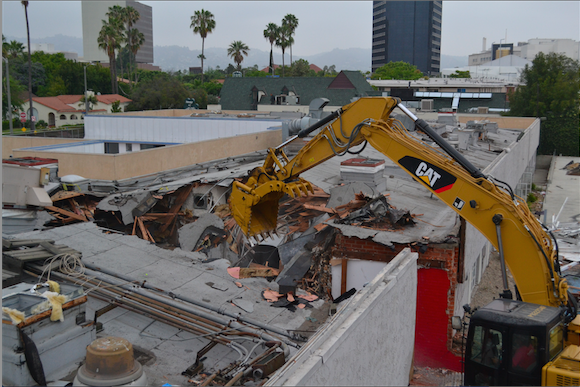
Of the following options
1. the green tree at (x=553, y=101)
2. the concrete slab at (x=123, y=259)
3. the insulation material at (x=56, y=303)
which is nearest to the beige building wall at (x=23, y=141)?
the concrete slab at (x=123, y=259)

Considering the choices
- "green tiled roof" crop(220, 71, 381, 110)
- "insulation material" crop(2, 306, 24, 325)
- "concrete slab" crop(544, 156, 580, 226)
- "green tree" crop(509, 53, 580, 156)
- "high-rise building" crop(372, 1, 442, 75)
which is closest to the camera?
"insulation material" crop(2, 306, 24, 325)

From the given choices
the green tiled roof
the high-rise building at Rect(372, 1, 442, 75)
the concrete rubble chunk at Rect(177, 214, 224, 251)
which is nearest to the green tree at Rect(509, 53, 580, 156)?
the green tiled roof

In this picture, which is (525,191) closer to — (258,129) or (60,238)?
(258,129)

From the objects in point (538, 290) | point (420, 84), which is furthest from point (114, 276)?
point (420, 84)

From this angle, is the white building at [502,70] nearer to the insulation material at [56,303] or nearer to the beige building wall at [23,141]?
the beige building wall at [23,141]

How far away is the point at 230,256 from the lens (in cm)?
1439

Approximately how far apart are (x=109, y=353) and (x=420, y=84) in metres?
74.5

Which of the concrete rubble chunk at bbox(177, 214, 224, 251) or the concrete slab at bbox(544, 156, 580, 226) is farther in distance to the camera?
the concrete slab at bbox(544, 156, 580, 226)

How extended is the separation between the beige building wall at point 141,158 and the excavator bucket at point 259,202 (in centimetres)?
811

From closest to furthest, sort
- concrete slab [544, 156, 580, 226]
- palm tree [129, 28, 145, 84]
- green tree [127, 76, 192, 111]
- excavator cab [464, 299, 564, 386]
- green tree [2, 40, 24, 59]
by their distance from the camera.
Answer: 1. excavator cab [464, 299, 564, 386]
2. concrete slab [544, 156, 580, 226]
3. green tree [127, 76, 192, 111]
4. green tree [2, 40, 24, 59]
5. palm tree [129, 28, 145, 84]

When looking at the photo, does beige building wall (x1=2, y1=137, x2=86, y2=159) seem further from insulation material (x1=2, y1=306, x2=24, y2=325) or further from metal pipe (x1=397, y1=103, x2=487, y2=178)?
metal pipe (x1=397, y1=103, x2=487, y2=178)

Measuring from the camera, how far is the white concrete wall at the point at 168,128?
29.3 metres

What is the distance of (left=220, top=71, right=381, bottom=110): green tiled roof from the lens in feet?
176

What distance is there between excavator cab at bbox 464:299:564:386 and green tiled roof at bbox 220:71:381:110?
47006 mm
